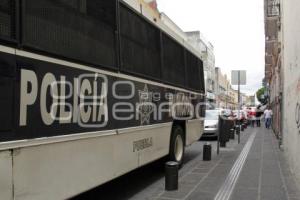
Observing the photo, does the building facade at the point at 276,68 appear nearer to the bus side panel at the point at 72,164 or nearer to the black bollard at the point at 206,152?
the black bollard at the point at 206,152

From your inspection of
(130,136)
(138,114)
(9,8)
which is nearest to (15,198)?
(9,8)

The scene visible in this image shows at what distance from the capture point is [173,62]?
30.3 ft

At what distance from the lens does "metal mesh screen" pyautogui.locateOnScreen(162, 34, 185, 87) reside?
339 inches

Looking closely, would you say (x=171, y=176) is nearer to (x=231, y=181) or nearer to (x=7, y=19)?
(x=231, y=181)

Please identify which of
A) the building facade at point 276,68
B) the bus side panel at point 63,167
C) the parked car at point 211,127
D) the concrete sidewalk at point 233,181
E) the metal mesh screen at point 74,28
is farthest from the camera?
the parked car at point 211,127

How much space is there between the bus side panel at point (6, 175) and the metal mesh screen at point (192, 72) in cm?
750

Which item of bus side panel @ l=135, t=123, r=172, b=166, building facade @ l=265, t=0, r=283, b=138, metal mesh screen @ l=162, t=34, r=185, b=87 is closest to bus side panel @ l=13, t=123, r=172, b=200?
bus side panel @ l=135, t=123, r=172, b=166

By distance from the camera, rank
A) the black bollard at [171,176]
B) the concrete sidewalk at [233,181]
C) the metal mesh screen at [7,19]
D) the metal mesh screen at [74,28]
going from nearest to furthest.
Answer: the metal mesh screen at [7,19]
the metal mesh screen at [74,28]
the concrete sidewalk at [233,181]
the black bollard at [171,176]

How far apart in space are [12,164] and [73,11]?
6.80 feet

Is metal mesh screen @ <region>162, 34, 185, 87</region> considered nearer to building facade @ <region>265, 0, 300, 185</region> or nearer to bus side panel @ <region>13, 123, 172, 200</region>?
bus side panel @ <region>13, 123, 172, 200</region>

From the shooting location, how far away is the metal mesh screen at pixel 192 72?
1081 centimetres

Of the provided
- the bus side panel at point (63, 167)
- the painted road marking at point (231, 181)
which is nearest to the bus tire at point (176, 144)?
the painted road marking at point (231, 181)

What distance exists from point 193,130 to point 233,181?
3091mm

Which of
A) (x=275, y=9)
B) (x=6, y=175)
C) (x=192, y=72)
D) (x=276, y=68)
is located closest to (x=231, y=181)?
(x=192, y=72)
